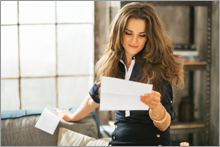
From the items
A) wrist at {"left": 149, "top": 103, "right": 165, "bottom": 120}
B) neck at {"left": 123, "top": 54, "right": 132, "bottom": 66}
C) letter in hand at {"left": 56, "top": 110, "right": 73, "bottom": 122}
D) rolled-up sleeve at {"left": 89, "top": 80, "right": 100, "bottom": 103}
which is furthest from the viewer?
letter in hand at {"left": 56, "top": 110, "right": 73, "bottom": 122}

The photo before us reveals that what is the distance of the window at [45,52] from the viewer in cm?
296

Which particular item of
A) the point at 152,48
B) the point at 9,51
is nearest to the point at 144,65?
the point at 152,48

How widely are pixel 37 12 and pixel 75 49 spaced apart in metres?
0.52

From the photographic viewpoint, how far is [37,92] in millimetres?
3074

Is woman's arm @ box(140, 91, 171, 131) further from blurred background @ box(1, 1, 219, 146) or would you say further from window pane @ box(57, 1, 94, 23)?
window pane @ box(57, 1, 94, 23)

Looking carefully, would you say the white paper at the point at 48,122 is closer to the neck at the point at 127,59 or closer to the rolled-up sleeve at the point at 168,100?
the neck at the point at 127,59

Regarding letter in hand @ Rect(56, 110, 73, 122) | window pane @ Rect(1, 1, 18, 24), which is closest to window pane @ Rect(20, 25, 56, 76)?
window pane @ Rect(1, 1, 18, 24)

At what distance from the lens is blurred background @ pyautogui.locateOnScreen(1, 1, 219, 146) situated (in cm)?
293

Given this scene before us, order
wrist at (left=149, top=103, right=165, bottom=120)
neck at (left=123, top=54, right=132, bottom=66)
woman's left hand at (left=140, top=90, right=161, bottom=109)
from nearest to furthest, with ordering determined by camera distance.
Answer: woman's left hand at (left=140, top=90, right=161, bottom=109), wrist at (left=149, top=103, right=165, bottom=120), neck at (left=123, top=54, right=132, bottom=66)

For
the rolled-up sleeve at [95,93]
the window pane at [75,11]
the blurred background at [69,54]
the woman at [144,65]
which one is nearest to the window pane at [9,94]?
the blurred background at [69,54]

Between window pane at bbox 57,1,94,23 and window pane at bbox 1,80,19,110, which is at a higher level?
window pane at bbox 57,1,94,23

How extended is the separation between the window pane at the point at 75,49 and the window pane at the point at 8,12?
1.46 feet

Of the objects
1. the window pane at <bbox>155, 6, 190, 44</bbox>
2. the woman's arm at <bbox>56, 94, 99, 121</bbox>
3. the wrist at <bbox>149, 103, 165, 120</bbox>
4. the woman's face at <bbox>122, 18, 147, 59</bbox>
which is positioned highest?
the window pane at <bbox>155, 6, 190, 44</bbox>

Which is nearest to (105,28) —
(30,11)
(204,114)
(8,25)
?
(30,11)
